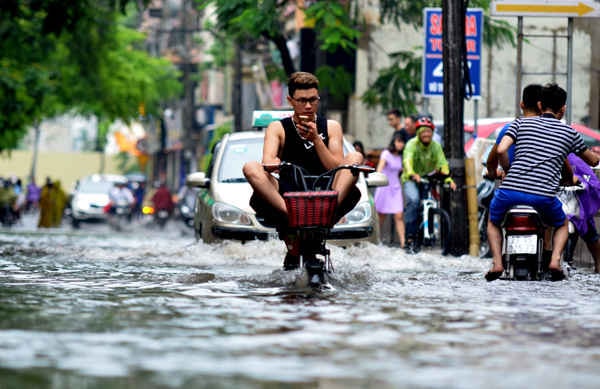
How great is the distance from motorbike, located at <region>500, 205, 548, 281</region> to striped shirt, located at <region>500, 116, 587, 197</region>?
7.4 inches

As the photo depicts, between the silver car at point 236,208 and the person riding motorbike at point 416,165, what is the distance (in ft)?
5.16

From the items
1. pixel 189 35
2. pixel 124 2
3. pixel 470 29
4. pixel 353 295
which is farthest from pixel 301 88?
pixel 189 35

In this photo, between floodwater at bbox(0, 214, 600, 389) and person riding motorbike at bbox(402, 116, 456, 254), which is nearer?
floodwater at bbox(0, 214, 600, 389)

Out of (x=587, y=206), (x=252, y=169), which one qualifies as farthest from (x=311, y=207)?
(x=587, y=206)

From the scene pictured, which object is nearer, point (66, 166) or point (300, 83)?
point (300, 83)

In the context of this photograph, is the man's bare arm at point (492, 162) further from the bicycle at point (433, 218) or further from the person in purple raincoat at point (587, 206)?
the bicycle at point (433, 218)

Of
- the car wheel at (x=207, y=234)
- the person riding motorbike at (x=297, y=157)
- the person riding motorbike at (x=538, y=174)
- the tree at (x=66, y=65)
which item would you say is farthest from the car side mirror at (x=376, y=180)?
the tree at (x=66, y=65)

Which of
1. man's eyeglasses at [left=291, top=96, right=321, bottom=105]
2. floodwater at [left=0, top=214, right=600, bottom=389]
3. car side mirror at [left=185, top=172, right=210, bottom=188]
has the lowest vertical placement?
floodwater at [left=0, top=214, right=600, bottom=389]

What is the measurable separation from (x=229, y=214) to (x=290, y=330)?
8.01m

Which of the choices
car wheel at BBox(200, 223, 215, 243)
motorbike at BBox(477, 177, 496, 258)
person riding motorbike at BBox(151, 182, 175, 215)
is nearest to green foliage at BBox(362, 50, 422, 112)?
motorbike at BBox(477, 177, 496, 258)

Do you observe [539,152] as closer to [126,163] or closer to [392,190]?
[392,190]

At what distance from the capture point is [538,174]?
37.2 feet

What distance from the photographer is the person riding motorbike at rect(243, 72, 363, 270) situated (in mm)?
10422

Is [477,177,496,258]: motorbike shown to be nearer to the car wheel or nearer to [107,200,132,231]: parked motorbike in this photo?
the car wheel
